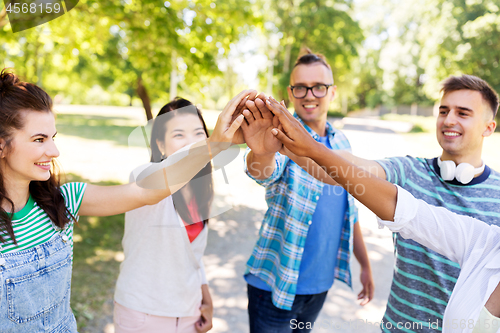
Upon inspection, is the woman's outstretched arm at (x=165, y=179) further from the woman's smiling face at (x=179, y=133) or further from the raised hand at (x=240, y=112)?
the woman's smiling face at (x=179, y=133)

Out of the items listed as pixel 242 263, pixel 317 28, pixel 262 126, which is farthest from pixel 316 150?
pixel 317 28

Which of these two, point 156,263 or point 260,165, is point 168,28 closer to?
point 260,165

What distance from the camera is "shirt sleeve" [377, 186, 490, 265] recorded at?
1.38 meters

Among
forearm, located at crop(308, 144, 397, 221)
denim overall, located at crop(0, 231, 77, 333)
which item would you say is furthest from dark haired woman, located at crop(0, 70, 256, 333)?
forearm, located at crop(308, 144, 397, 221)

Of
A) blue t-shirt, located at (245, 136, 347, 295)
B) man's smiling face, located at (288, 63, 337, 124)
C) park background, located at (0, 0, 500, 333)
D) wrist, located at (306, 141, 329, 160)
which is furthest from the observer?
park background, located at (0, 0, 500, 333)

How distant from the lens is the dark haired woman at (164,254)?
5.96ft

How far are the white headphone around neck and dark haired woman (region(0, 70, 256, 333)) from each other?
3.81 feet

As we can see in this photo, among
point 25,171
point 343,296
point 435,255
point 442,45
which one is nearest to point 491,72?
point 442,45

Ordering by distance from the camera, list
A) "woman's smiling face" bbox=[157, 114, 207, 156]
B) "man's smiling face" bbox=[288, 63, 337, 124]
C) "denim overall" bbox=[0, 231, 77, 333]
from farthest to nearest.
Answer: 1. "man's smiling face" bbox=[288, 63, 337, 124]
2. "woman's smiling face" bbox=[157, 114, 207, 156]
3. "denim overall" bbox=[0, 231, 77, 333]

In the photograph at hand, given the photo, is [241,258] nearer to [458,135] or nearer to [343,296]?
[343,296]

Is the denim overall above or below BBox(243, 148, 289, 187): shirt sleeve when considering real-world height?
below

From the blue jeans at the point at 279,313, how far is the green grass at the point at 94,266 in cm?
210

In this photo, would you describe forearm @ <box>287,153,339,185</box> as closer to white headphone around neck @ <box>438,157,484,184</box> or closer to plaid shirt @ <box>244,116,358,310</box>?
plaid shirt @ <box>244,116,358,310</box>

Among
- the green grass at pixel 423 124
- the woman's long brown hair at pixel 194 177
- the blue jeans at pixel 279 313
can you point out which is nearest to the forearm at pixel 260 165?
the woman's long brown hair at pixel 194 177
